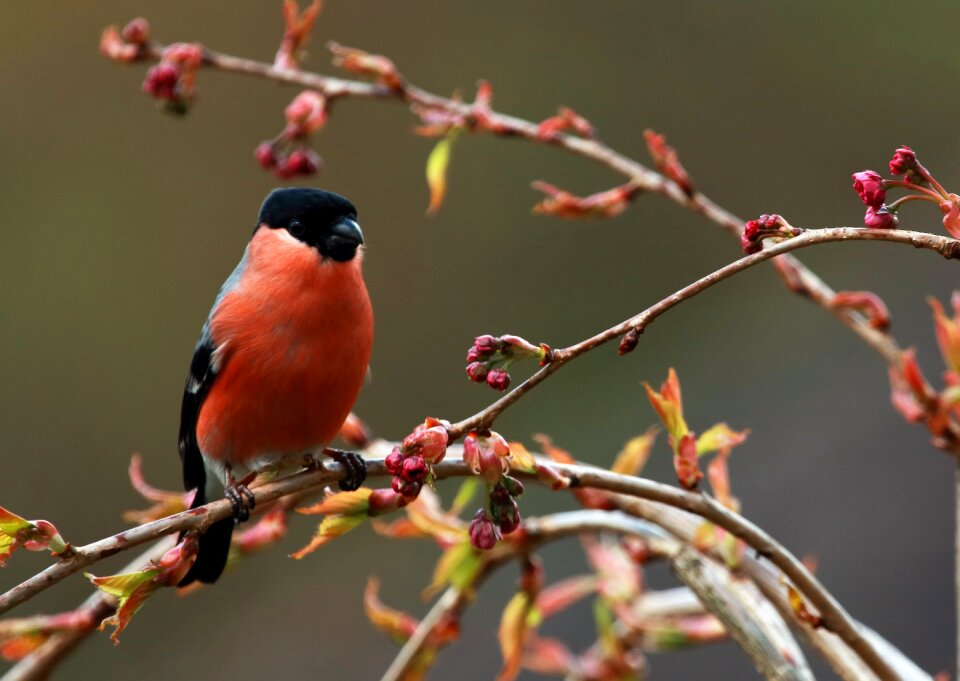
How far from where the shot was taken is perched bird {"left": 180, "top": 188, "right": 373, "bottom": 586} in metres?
2.19

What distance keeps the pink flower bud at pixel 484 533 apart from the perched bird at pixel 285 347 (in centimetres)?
79

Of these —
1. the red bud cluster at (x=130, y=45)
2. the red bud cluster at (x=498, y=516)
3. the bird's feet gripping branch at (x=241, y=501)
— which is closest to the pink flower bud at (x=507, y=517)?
the red bud cluster at (x=498, y=516)

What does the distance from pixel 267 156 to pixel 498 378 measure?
3.61ft

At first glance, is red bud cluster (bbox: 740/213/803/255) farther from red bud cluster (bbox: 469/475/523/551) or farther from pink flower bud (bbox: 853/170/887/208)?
red bud cluster (bbox: 469/475/523/551)

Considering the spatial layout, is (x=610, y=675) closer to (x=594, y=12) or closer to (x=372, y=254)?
Answer: (x=372, y=254)

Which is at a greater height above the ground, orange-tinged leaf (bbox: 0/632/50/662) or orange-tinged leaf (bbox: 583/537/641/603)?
orange-tinged leaf (bbox: 583/537/641/603)

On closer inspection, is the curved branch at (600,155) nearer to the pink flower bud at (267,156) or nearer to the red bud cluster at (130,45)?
the red bud cluster at (130,45)

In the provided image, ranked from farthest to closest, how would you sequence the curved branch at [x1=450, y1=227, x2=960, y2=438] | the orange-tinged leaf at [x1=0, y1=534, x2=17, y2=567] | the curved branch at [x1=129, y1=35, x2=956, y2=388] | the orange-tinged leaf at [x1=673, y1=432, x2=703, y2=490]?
1. the curved branch at [x1=129, y1=35, x2=956, y2=388]
2. the orange-tinged leaf at [x1=673, y1=432, x2=703, y2=490]
3. the orange-tinged leaf at [x1=0, y1=534, x2=17, y2=567]
4. the curved branch at [x1=450, y1=227, x2=960, y2=438]

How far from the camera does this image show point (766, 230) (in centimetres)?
117

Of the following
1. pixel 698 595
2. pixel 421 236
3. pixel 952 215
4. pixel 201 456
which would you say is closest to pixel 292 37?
pixel 201 456

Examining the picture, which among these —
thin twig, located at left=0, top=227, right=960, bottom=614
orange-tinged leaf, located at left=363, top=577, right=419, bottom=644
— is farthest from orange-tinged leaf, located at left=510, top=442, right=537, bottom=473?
orange-tinged leaf, located at left=363, top=577, right=419, bottom=644

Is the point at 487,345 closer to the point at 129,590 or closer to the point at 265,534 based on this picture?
the point at 129,590

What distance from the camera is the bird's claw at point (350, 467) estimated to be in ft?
6.16

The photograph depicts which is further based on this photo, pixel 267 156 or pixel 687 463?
pixel 267 156
